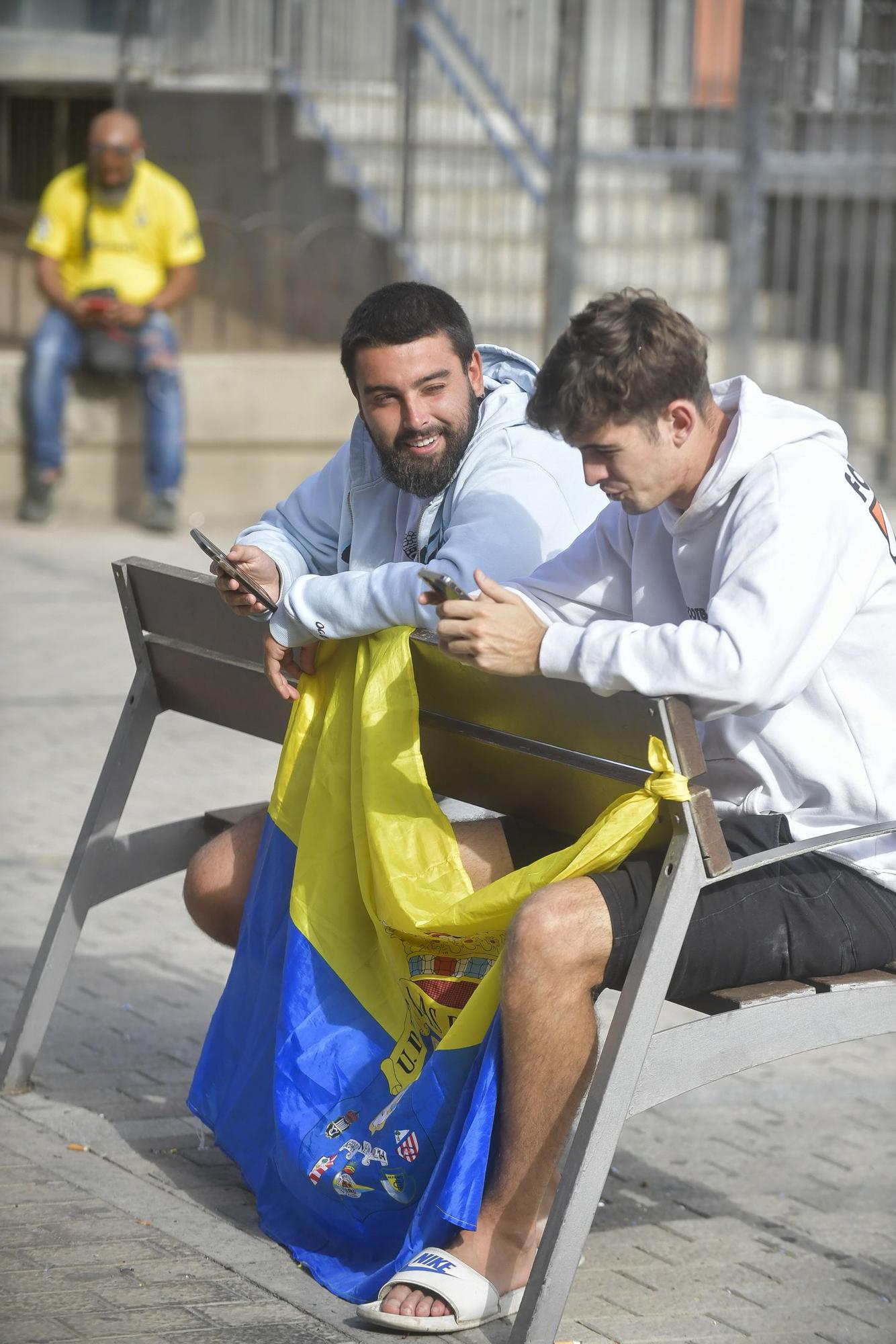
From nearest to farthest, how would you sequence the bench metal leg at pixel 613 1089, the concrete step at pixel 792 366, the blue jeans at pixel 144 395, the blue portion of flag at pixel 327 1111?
the bench metal leg at pixel 613 1089 < the blue portion of flag at pixel 327 1111 < the blue jeans at pixel 144 395 < the concrete step at pixel 792 366

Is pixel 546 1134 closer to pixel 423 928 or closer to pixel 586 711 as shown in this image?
pixel 423 928

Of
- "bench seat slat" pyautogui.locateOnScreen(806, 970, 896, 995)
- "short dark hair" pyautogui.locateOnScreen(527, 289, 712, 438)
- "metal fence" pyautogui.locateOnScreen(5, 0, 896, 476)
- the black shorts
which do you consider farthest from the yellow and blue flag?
"metal fence" pyautogui.locateOnScreen(5, 0, 896, 476)

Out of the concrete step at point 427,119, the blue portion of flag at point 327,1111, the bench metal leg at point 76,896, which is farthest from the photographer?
the concrete step at point 427,119

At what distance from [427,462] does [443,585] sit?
81 cm

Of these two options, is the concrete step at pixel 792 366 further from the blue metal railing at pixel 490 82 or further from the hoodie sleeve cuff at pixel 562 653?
the hoodie sleeve cuff at pixel 562 653

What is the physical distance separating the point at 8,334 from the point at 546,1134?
1068cm

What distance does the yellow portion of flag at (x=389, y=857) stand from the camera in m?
2.93

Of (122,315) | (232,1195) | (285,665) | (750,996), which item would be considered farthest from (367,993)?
(122,315)

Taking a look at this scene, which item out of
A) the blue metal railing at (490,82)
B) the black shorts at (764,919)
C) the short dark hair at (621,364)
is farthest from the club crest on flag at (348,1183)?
the blue metal railing at (490,82)

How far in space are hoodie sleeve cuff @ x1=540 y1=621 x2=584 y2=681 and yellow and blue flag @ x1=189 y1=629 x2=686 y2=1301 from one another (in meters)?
0.23

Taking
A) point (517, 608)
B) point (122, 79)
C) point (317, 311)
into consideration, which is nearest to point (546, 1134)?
point (517, 608)

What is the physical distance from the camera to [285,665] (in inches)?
134

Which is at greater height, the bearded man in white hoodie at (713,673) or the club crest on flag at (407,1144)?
the bearded man in white hoodie at (713,673)

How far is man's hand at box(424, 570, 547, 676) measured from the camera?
284cm
